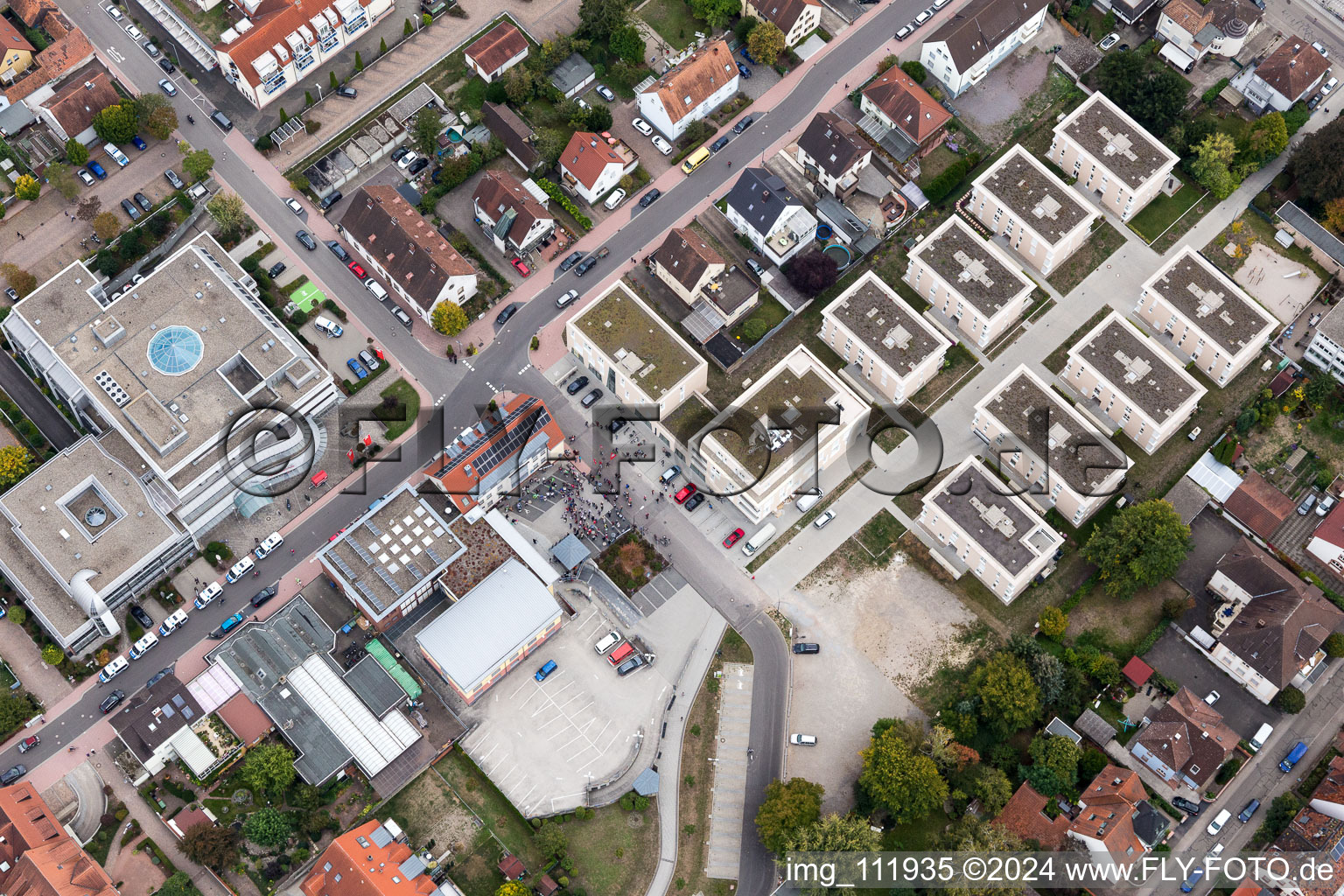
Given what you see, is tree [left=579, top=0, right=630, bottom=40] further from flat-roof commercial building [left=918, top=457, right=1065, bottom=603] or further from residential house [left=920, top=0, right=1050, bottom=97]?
flat-roof commercial building [left=918, top=457, right=1065, bottom=603]

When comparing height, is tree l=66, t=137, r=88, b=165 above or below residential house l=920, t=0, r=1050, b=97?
above

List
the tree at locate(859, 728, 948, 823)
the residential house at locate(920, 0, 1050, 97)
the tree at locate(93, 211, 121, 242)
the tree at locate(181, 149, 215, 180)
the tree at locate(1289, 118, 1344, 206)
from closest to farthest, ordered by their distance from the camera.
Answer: the tree at locate(859, 728, 948, 823) < the tree at locate(1289, 118, 1344, 206) < the tree at locate(93, 211, 121, 242) < the tree at locate(181, 149, 215, 180) < the residential house at locate(920, 0, 1050, 97)

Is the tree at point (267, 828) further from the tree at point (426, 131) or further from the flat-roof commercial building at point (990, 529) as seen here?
the tree at point (426, 131)

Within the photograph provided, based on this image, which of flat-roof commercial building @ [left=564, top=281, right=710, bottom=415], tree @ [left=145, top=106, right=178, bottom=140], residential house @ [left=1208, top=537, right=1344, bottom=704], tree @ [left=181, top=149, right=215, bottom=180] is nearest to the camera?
residential house @ [left=1208, top=537, right=1344, bottom=704]

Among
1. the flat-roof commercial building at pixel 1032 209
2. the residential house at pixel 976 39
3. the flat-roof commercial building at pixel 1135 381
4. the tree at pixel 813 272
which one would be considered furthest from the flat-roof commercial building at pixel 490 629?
the residential house at pixel 976 39

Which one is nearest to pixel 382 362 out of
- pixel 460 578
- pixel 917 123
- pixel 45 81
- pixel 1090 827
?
pixel 460 578

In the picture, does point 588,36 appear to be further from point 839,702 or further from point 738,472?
point 839,702

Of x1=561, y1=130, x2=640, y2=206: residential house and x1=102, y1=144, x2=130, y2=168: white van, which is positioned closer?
x1=561, y1=130, x2=640, y2=206: residential house

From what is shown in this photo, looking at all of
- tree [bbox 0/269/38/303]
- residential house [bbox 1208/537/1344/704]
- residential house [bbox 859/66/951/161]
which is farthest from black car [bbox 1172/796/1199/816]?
tree [bbox 0/269/38/303]

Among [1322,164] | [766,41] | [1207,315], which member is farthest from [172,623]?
[1322,164]
